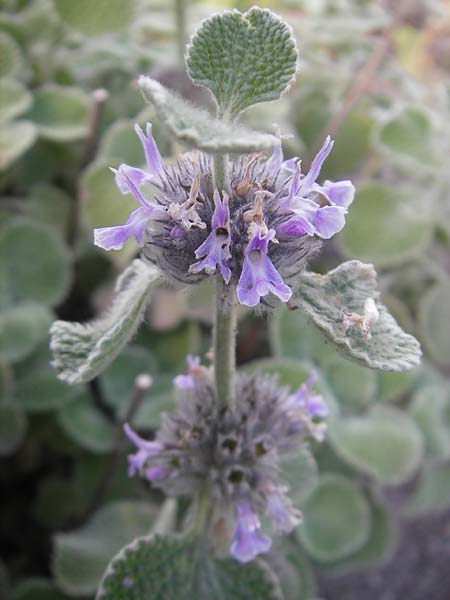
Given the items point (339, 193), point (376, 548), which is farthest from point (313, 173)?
point (376, 548)

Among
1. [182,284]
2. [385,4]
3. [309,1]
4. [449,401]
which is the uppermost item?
[309,1]

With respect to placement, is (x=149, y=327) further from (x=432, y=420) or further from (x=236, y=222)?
(x=236, y=222)

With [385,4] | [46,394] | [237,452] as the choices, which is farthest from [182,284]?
[385,4]

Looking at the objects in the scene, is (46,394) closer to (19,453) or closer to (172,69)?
(19,453)

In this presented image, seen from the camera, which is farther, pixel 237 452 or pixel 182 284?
pixel 237 452

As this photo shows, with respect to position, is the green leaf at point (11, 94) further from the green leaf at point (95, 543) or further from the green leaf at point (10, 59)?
the green leaf at point (95, 543)

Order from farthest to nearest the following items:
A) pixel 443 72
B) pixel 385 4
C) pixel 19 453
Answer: pixel 443 72
pixel 385 4
pixel 19 453

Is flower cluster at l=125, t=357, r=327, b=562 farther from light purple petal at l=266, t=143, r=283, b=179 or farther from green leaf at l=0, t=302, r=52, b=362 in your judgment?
green leaf at l=0, t=302, r=52, b=362
